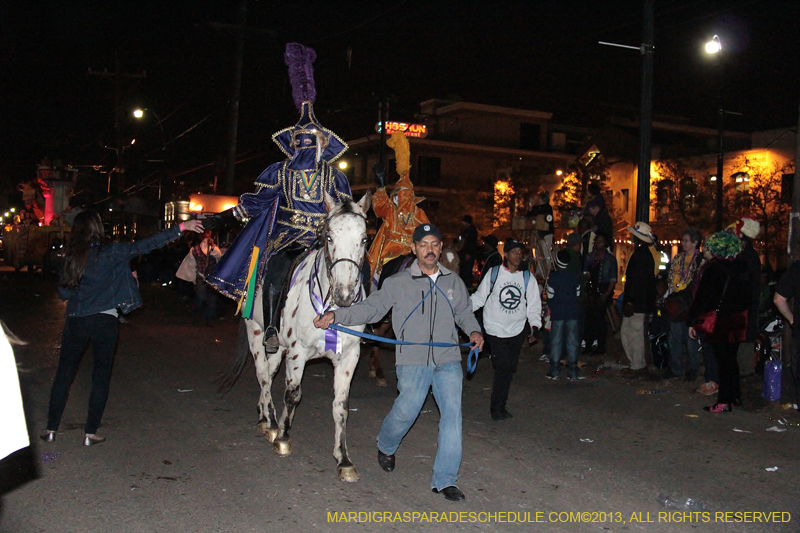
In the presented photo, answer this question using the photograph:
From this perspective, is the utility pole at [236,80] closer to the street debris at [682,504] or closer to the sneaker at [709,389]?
the sneaker at [709,389]

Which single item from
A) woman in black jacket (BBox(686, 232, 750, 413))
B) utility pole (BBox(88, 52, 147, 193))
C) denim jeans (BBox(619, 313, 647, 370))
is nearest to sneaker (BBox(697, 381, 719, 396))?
woman in black jacket (BBox(686, 232, 750, 413))

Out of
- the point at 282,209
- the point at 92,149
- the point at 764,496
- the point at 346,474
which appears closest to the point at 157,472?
the point at 346,474

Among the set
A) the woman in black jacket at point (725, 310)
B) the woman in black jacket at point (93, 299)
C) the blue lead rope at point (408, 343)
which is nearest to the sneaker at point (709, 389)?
the woman in black jacket at point (725, 310)

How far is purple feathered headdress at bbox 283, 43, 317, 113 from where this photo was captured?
8.91 m

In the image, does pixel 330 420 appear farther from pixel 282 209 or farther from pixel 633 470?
pixel 633 470

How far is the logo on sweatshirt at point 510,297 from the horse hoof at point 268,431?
2.98m

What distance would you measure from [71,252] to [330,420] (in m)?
3.28

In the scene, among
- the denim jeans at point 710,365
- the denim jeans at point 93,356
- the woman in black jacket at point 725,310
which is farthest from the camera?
the denim jeans at point 710,365

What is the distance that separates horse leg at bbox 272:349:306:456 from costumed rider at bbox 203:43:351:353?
748 mm

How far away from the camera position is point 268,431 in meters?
7.25

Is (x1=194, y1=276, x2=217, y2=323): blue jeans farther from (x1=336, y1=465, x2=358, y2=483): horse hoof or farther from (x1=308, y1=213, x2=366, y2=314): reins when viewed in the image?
(x1=336, y1=465, x2=358, y2=483): horse hoof

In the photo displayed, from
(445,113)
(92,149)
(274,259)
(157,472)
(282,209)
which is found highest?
(445,113)

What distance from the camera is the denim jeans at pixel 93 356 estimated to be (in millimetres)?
6844

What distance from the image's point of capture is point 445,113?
60.6m
